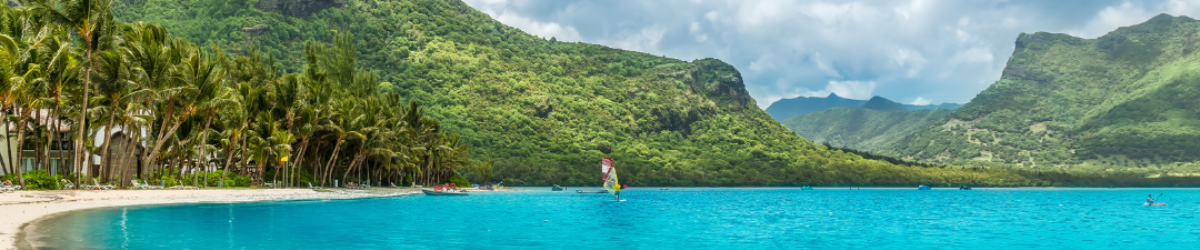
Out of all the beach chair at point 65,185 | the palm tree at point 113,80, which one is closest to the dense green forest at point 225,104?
the palm tree at point 113,80

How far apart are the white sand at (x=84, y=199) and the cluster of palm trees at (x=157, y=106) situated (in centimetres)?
381

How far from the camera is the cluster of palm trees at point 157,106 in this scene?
44.5 meters

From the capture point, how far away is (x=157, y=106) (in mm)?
62531

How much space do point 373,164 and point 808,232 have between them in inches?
3466

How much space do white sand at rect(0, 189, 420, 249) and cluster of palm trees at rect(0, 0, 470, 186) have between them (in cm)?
381

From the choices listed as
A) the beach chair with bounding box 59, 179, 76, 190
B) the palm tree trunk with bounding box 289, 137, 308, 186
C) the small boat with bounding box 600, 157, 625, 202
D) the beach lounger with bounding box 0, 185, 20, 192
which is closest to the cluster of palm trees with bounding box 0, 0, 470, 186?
the palm tree trunk with bounding box 289, 137, 308, 186

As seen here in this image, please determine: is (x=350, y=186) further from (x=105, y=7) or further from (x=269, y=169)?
(x=105, y=7)

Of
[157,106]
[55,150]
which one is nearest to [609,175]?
[157,106]

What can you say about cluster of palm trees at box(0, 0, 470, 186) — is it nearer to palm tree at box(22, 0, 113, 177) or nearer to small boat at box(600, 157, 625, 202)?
palm tree at box(22, 0, 113, 177)

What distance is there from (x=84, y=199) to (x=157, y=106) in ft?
72.4

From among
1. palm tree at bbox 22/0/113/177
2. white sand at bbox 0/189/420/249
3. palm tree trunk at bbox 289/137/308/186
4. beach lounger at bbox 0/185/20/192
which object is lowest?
white sand at bbox 0/189/420/249

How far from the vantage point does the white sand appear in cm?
2667

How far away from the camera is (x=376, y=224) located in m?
35.9

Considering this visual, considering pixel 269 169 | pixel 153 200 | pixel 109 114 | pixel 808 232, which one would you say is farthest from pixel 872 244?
pixel 269 169
